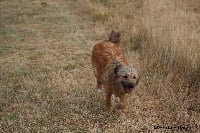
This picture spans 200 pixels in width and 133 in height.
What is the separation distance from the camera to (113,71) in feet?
18.0

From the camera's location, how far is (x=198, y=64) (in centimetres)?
666

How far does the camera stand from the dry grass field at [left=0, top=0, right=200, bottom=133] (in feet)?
18.4

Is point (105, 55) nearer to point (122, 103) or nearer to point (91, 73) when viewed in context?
point (122, 103)

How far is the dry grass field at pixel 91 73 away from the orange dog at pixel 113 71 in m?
0.36

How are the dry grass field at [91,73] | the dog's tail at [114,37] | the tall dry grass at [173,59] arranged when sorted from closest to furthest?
the dry grass field at [91,73] < the tall dry grass at [173,59] < the dog's tail at [114,37]

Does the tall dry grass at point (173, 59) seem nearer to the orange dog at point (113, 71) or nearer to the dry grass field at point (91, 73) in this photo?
the dry grass field at point (91, 73)

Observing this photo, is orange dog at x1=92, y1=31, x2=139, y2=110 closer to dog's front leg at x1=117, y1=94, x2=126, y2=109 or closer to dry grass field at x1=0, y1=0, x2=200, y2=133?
dog's front leg at x1=117, y1=94, x2=126, y2=109

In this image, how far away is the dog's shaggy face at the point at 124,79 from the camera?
201 inches

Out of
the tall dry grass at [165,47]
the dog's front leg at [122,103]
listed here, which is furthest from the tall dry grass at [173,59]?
the dog's front leg at [122,103]

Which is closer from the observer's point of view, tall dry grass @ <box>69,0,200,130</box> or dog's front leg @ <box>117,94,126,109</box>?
dog's front leg @ <box>117,94,126,109</box>

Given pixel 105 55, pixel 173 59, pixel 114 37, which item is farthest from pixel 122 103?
pixel 173 59

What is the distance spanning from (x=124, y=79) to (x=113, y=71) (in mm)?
354

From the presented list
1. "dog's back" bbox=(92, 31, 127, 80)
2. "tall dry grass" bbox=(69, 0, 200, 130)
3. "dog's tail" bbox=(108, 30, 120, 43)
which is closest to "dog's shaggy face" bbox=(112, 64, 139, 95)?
"dog's back" bbox=(92, 31, 127, 80)

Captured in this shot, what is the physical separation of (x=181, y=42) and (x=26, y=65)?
3.08 meters
